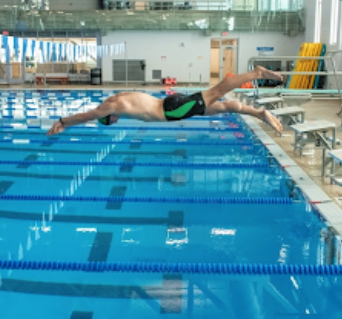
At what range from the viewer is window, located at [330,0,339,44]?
17.5m

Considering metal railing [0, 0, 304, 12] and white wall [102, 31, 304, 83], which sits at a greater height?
metal railing [0, 0, 304, 12]

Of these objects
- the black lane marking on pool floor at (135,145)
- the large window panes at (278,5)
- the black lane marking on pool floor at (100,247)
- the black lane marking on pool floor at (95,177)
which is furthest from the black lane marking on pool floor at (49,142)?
the large window panes at (278,5)

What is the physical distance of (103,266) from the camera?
3115 millimetres

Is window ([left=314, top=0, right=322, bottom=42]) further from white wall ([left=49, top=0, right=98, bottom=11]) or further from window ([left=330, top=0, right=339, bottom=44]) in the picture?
white wall ([left=49, top=0, right=98, bottom=11])

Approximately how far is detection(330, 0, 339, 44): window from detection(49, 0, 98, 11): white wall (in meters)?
13.1

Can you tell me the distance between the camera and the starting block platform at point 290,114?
7836 millimetres

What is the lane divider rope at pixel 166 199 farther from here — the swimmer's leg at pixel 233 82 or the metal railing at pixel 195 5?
the metal railing at pixel 195 5

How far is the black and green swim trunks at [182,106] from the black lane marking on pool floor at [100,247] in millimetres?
1459

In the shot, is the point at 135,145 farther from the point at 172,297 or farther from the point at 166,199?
the point at 172,297

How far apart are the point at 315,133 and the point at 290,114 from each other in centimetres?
170

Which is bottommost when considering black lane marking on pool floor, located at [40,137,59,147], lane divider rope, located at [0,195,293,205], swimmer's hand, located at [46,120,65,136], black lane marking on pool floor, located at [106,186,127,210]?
black lane marking on pool floor, located at [106,186,127,210]

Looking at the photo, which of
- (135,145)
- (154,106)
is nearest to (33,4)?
(135,145)

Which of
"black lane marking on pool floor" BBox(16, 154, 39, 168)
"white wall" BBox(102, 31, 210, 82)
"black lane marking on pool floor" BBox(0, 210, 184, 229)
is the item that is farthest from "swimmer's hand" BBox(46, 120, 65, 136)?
"white wall" BBox(102, 31, 210, 82)

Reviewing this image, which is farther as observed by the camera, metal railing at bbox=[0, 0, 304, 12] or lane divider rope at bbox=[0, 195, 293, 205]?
metal railing at bbox=[0, 0, 304, 12]
